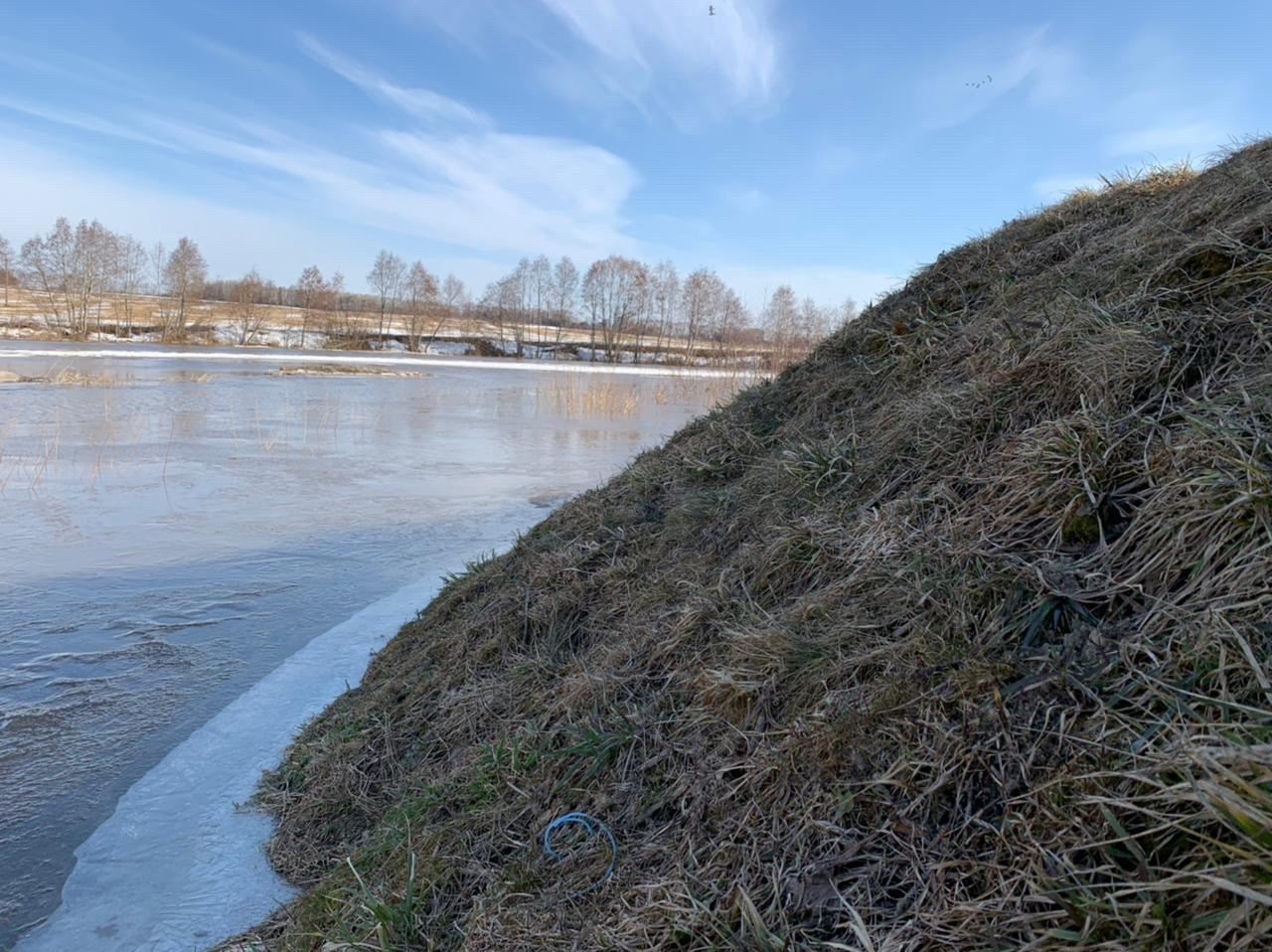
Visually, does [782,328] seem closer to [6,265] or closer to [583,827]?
[583,827]

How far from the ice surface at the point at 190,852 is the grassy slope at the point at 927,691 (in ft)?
0.89

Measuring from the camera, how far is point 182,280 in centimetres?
6631

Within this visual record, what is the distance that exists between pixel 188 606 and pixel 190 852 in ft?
12.7

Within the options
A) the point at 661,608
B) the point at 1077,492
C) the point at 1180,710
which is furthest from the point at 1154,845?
the point at 661,608

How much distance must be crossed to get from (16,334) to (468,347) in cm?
3437

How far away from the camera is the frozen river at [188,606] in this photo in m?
3.49

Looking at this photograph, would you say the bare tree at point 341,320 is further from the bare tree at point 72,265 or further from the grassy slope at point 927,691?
the grassy slope at point 927,691

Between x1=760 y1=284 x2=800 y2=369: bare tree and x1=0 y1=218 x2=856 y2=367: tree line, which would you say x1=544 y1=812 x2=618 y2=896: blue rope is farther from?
x1=0 y1=218 x2=856 y2=367: tree line

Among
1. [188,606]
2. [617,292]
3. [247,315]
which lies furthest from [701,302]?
[188,606]

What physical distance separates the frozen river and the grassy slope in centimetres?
70

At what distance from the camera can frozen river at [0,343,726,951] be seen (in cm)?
349

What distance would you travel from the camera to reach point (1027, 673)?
1702 millimetres

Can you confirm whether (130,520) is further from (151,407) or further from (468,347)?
(468,347)

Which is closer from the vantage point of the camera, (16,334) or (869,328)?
(869,328)
